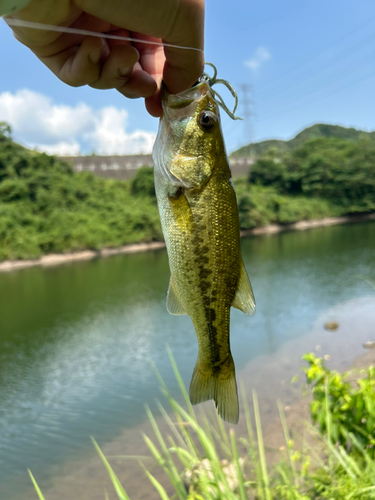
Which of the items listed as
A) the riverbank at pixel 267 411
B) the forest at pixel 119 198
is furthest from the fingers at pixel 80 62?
the forest at pixel 119 198

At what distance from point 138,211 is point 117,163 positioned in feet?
24.6

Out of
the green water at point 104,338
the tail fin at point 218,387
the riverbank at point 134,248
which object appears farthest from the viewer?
the riverbank at point 134,248

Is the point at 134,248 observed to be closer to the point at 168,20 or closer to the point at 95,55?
the point at 95,55

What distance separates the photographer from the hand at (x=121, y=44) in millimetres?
746

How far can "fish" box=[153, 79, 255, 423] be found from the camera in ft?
3.17

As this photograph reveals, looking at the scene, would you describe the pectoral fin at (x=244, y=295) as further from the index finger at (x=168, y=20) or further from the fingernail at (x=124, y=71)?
the fingernail at (x=124, y=71)

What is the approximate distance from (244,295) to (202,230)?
0.68ft

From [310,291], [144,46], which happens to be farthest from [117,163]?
[144,46]

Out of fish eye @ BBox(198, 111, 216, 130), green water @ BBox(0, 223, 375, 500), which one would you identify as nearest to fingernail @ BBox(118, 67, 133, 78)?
fish eye @ BBox(198, 111, 216, 130)

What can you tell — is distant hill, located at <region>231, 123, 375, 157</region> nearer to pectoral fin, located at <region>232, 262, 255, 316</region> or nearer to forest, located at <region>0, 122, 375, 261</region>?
forest, located at <region>0, 122, 375, 261</region>

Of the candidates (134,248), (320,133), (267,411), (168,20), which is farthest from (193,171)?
(320,133)

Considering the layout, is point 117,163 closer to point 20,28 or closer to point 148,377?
point 148,377

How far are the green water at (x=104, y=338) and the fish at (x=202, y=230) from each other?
6.00 metres

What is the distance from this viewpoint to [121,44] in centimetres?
111
